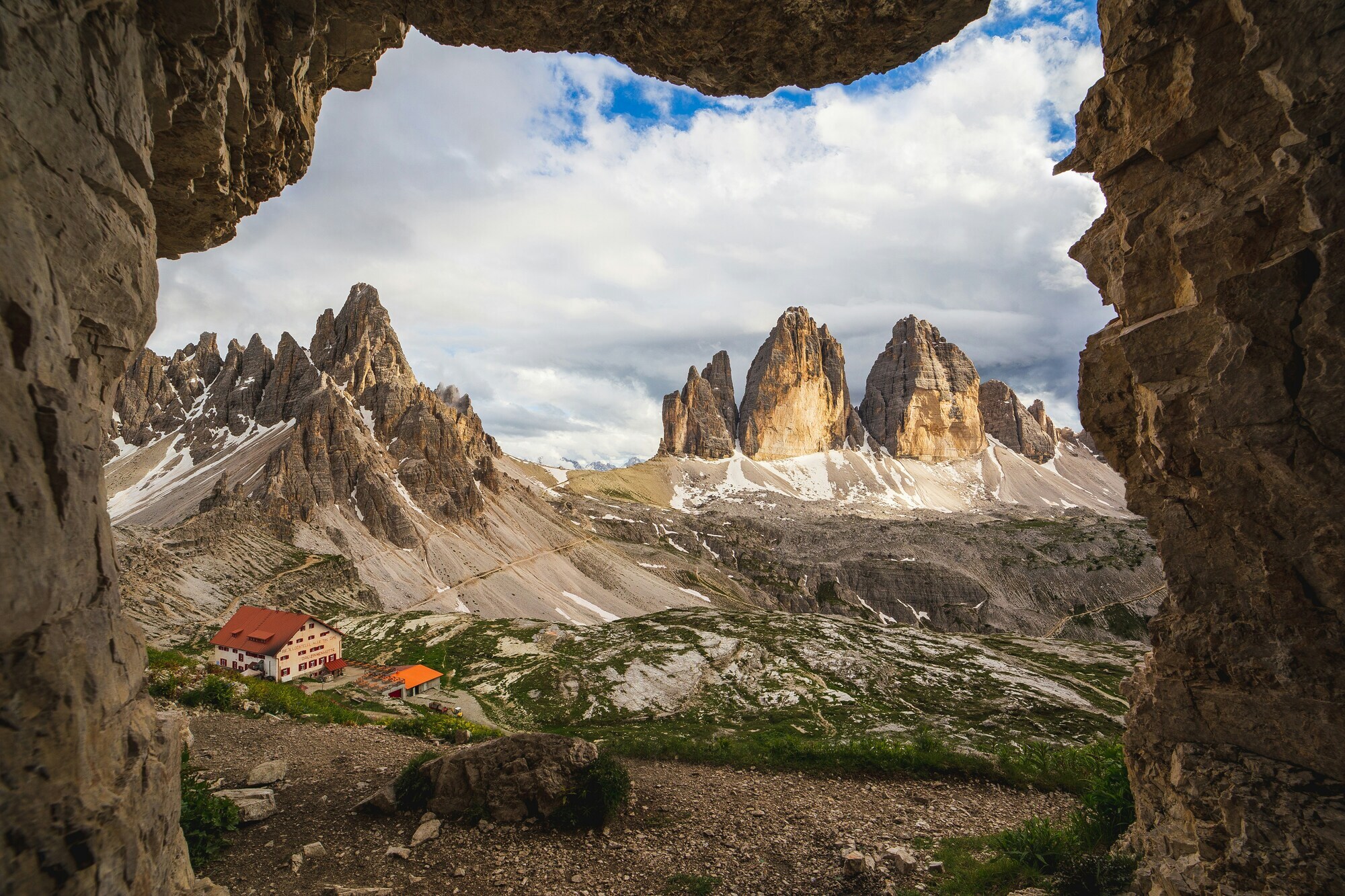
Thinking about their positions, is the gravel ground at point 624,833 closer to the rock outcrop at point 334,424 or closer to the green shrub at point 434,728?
the green shrub at point 434,728

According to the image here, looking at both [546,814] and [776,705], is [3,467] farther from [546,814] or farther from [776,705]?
[776,705]

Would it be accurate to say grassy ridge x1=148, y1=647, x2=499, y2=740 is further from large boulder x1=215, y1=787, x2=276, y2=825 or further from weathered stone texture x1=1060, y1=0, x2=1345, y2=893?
weathered stone texture x1=1060, y1=0, x2=1345, y2=893

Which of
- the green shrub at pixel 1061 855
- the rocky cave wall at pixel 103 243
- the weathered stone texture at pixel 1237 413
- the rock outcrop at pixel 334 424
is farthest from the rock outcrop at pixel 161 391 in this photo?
the weathered stone texture at pixel 1237 413

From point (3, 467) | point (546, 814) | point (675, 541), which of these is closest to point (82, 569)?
point (3, 467)

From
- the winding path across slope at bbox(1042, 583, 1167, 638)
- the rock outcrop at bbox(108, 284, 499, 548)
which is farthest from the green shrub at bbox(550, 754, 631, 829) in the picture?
the winding path across slope at bbox(1042, 583, 1167, 638)

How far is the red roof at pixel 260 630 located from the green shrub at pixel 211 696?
13.4m

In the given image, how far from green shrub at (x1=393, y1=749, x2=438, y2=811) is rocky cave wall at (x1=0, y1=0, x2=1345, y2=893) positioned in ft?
18.0

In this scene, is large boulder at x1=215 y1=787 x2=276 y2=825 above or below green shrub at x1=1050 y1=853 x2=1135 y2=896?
below

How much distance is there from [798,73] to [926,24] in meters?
2.05

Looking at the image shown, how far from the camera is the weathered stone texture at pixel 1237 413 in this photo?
5375 mm

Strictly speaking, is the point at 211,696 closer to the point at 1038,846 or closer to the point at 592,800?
the point at 592,800

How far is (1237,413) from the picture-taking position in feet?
19.3

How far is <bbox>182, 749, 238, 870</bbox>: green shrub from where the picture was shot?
927 centimetres

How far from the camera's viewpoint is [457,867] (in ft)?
31.4
